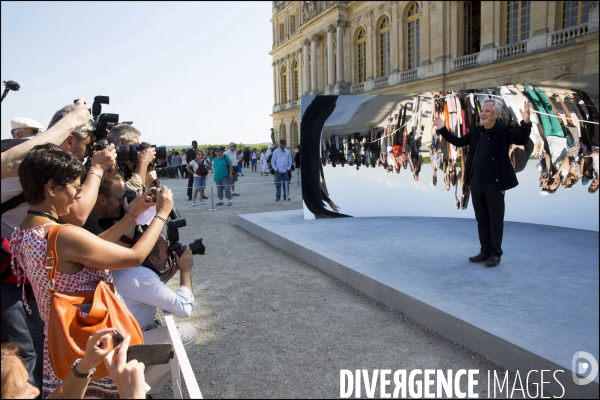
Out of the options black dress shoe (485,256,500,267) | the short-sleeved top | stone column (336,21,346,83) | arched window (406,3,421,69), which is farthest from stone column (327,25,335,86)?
black dress shoe (485,256,500,267)

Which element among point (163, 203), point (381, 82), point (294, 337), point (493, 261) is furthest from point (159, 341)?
point (381, 82)

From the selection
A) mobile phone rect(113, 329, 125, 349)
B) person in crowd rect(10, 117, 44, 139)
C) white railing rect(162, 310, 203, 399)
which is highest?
person in crowd rect(10, 117, 44, 139)

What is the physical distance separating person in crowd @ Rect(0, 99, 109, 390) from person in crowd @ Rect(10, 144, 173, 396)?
5.0 inches

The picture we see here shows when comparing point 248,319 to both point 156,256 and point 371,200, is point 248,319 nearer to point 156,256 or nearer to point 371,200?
point 156,256

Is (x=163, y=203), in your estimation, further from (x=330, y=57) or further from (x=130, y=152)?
(x=330, y=57)

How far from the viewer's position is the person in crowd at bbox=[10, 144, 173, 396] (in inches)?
66.5

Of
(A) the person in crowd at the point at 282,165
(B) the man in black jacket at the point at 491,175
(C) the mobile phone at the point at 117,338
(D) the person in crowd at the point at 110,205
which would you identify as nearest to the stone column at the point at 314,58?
(A) the person in crowd at the point at 282,165

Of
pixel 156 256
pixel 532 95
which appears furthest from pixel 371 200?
pixel 156 256

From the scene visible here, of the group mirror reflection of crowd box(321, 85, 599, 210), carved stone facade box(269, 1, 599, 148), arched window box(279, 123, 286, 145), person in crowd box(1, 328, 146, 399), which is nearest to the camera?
person in crowd box(1, 328, 146, 399)

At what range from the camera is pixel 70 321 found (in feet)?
5.52

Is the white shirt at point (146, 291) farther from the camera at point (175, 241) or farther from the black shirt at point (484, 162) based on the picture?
the black shirt at point (484, 162)

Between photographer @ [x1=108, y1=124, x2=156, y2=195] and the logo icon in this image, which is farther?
photographer @ [x1=108, y1=124, x2=156, y2=195]

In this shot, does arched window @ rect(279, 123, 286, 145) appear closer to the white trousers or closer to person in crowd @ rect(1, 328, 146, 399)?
the white trousers

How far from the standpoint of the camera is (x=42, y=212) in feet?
5.96
